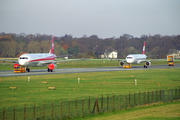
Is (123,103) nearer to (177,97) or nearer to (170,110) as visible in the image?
(170,110)

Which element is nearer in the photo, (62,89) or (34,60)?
(62,89)

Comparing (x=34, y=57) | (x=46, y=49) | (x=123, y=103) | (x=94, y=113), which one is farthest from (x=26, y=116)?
(x=46, y=49)

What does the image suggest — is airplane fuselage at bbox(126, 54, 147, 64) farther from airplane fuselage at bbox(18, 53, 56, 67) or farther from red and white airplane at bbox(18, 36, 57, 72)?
airplane fuselage at bbox(18, 53, 56, 67)

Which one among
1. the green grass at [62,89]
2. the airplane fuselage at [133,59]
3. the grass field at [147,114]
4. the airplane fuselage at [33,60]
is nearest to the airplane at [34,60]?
the airplane fuselage at [33,60]

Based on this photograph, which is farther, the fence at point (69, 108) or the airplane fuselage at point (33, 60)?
the airplane fuselage at point (33, 60)

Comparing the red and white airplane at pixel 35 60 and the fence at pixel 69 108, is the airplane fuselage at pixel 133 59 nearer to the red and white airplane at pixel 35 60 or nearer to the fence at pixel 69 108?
the red and white airplane at pixel 35 60

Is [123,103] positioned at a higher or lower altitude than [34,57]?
lower

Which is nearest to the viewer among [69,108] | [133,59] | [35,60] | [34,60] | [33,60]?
[69,108]

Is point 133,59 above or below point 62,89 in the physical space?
above

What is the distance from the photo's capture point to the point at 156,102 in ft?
93.1

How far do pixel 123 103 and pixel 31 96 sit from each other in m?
12.9

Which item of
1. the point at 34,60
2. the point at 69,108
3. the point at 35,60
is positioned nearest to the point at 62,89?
the point at 69,108

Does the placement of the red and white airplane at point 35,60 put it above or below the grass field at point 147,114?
above

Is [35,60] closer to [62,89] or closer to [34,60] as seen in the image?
Answer: [34,60]
